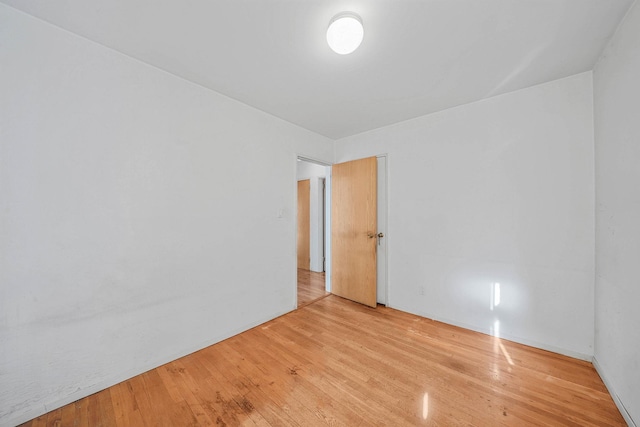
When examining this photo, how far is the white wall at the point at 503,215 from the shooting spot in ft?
6.59

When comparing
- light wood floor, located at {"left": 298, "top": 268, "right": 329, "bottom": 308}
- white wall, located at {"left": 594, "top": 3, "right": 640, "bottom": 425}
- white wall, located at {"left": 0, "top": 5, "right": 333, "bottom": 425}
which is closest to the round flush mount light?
white wall, located at {"left": 0, "top": 5, "right": 333, "bottom": 425}

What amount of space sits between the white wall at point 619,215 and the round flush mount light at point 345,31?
1616mm

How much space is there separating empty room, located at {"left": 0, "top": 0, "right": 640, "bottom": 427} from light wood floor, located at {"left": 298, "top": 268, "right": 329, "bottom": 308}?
1.76 ft

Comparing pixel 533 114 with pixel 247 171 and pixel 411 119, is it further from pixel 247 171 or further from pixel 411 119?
pixel 247 171

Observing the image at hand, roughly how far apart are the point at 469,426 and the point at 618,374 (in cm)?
113

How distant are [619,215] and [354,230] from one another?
240 centimetres

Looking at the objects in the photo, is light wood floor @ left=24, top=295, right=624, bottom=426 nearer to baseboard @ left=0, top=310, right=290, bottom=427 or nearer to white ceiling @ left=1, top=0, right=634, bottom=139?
baseboard @ left=0, top=310, right=290, bottom=427

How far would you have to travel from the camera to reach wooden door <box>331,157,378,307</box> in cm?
319

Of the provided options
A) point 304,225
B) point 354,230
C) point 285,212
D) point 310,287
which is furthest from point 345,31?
point 304,225

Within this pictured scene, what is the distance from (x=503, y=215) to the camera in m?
2.34

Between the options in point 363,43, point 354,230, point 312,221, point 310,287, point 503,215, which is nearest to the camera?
point 363,43

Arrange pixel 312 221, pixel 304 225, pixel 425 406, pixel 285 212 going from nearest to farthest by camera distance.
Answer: pixel 425 406, pixel 285 212, pixel 312 221, pixel 304 225

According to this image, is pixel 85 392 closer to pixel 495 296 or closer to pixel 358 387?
pixel 358 387

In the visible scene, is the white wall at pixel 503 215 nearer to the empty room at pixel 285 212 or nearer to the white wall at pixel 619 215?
the empty room at pixel 285 212
